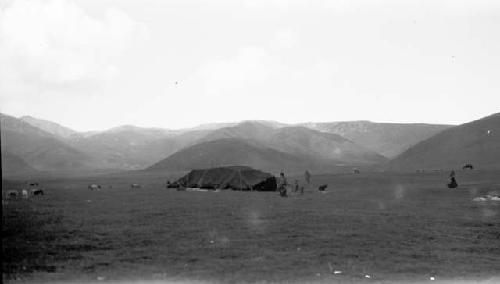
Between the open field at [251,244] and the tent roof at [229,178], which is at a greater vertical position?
the tent roof at [229,178]

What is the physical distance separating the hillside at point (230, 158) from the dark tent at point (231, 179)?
95.7 m

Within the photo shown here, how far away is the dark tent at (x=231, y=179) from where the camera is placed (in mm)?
49250

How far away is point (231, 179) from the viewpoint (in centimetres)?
5072

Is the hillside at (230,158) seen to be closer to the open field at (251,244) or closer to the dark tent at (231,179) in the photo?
the dark tent at (231,179)

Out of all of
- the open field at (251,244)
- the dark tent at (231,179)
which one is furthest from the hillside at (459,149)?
the open field at (251,244)

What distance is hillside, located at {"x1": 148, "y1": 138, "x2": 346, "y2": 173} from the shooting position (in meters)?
154

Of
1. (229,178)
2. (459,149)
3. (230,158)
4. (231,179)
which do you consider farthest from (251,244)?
(230,158)

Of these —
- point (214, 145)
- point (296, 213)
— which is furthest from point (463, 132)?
point (296, 213)

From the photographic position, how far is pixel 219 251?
49.3ft

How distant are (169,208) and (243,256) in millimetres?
14850

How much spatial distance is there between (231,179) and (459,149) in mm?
100248

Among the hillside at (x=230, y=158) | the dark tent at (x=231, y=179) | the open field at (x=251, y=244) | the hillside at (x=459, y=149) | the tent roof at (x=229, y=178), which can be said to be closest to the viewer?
the open field at (x=251, y=244)

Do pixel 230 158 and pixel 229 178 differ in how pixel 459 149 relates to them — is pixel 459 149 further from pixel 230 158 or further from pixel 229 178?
pixel 229 178

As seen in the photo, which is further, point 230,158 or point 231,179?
point 230,158
